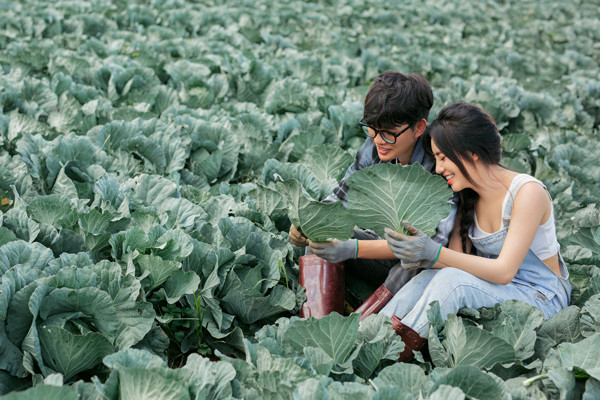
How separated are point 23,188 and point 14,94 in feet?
4.64

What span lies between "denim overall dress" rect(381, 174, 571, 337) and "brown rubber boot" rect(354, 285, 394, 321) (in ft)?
0.37

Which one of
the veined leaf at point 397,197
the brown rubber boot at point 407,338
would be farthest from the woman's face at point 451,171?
the brown rubber boot at point 407,338

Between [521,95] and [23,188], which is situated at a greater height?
[23,188]

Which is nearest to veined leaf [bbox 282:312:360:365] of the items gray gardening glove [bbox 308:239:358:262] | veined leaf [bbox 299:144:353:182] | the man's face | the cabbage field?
the cabbage field

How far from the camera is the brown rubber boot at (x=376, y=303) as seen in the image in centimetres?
275

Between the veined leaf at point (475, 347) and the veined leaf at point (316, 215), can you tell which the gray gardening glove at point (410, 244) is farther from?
the veined leaf at point (475, 347)

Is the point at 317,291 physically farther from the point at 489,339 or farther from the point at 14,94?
the point at 14,94

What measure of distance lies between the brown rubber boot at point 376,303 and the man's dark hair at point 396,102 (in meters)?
0.75

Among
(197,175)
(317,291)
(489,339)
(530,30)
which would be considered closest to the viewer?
(489,339)

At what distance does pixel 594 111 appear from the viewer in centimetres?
A: 616

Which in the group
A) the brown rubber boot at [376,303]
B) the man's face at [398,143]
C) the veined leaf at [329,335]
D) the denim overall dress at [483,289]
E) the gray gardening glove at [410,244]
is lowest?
the brown rubber boot at [376,303]

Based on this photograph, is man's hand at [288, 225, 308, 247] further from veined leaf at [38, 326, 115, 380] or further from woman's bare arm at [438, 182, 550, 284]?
veined leaf at [38, 326, 115, 380]

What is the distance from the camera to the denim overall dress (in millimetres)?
2465

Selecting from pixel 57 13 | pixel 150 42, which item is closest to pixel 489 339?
pixel 150 42
